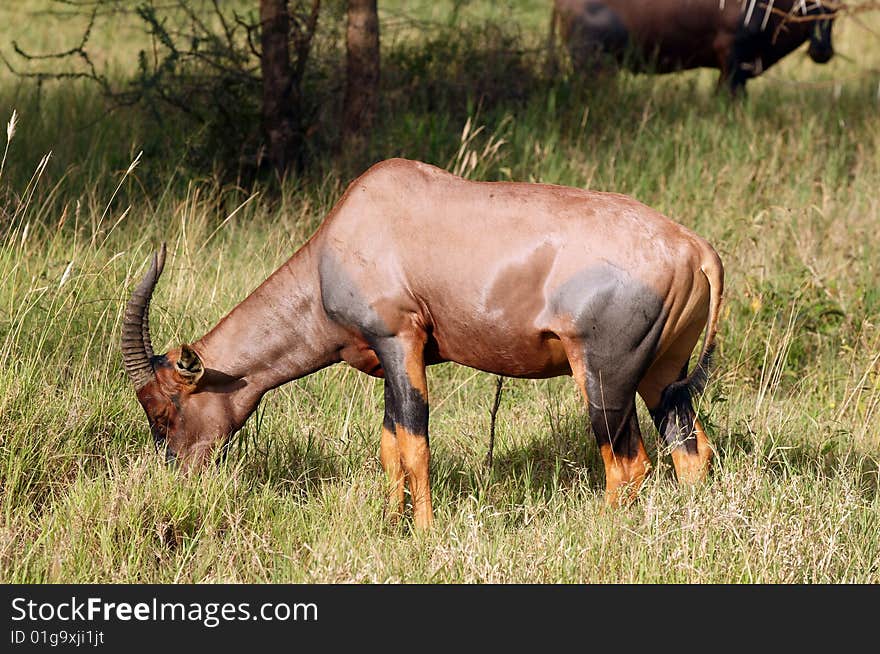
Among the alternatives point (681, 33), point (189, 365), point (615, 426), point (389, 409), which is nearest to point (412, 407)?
point (389, 409)

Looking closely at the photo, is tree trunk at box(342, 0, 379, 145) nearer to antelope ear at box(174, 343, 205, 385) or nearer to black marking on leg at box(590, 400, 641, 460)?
antelope ear at box(174, 343, 205, 385)

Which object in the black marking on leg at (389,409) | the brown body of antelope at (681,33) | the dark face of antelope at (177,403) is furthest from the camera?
the brown body of antelope at (681,33)

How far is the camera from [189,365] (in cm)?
514

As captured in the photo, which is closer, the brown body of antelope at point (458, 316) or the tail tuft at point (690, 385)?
the brown body of antelope at point (458, 316)

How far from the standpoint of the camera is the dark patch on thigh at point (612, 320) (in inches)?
187

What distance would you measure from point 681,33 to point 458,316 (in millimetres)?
7939

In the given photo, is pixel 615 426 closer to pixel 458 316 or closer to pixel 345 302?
pixel 458 316

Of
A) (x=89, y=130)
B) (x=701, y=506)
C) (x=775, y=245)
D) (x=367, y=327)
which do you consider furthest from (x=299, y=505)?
(x=89, y=130)

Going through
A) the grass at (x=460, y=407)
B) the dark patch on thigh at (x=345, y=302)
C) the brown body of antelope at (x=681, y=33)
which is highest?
the brown body of antelope at (x=681, y=33)

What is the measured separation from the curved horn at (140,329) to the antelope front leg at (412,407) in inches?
38.1

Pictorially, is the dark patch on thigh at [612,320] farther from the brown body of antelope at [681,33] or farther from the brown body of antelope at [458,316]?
the brown body of antelope at [681,33]

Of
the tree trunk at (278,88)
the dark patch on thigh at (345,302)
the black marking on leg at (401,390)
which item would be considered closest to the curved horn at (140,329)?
the dark patch on thigh at (345,302)

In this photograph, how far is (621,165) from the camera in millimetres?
9109

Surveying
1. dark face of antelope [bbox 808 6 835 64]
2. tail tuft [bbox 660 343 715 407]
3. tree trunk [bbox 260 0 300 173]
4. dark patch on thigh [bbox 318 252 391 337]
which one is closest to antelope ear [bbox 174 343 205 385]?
dark patch on thigh [bbox 318 252 391 337]
